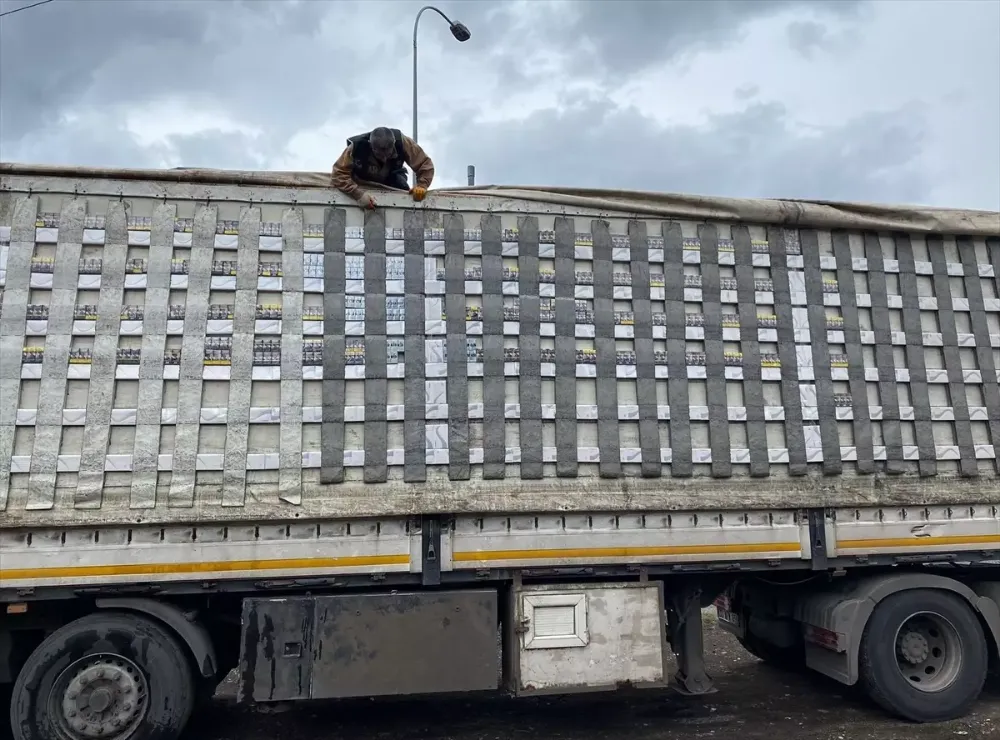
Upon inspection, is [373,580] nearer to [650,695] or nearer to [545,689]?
[545,689]

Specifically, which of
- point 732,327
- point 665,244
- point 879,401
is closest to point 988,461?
point 879,401

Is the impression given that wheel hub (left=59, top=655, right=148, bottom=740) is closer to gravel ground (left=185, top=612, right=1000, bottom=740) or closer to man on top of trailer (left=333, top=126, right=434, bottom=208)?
gravel ground (left=185, top=612, right=1000, bottom=740)

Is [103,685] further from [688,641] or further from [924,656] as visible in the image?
[924,656]

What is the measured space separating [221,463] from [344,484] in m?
0.84

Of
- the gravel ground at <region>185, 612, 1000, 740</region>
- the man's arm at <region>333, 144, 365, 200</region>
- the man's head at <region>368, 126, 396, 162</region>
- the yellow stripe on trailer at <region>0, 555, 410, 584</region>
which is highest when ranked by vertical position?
the man's head at <region>368, 126, 396, 162</region>

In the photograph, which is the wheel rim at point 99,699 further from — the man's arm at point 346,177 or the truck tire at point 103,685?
the man's arm at point 346,177

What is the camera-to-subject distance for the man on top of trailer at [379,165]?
5582mm

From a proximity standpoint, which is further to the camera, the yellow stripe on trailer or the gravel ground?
the gravel ground

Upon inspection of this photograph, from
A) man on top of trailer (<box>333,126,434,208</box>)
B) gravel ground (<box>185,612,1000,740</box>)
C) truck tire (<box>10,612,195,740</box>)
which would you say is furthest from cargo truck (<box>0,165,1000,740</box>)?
gravel ground (<box>185,612,1000,740</box>)

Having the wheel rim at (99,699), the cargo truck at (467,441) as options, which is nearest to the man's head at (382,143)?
the cargo truck at (467,441)

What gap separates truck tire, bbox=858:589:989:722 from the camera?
5754 millimetres

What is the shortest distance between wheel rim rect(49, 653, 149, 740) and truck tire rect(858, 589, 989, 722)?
5.37 m

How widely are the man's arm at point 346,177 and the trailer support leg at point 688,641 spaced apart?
158 inches

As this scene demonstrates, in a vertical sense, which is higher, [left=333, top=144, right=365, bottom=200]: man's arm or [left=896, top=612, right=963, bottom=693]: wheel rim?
[left=333, top=144, right=365, bottom=200]: man's arm
